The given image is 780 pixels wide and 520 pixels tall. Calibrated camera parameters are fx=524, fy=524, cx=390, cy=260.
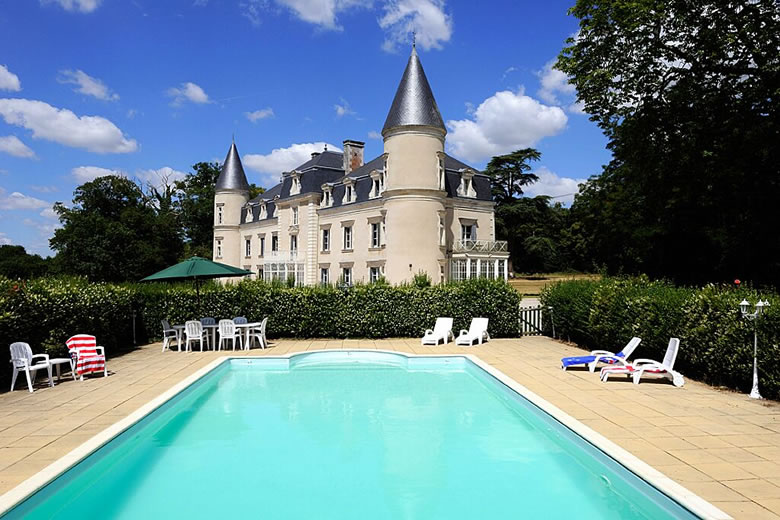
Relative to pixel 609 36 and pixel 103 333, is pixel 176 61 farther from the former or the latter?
pixel 609 36

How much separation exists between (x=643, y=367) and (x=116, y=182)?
51221 mm

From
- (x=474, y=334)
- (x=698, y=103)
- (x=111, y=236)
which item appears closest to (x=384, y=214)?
(x=474, y=334)

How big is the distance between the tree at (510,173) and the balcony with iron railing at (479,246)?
52.2 feet

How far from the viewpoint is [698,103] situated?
16922 mm

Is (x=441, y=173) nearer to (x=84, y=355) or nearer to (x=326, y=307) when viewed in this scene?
(x=326, y=307)

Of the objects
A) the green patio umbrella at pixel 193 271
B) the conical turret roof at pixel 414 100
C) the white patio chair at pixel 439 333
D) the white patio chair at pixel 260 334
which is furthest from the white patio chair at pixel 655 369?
the conical turret roof at pixel 414 100

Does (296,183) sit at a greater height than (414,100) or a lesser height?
lesser

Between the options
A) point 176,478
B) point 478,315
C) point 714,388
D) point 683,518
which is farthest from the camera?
point 478,315

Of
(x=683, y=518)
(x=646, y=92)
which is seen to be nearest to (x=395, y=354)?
(x=683, y=518)

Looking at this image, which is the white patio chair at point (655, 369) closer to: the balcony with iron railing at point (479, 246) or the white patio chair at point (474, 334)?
the white patio chair at point (474, 334)

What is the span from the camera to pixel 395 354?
1277cm

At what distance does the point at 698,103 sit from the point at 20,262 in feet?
211

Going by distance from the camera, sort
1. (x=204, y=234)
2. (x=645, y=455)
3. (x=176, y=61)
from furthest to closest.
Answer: (x=204, y=234), (x=176, y=61), (x=645, y=455)

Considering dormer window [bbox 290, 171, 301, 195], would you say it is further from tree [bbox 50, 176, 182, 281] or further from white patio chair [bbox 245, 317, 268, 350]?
white patio chair [bbox 245, 317, 268, 350]
